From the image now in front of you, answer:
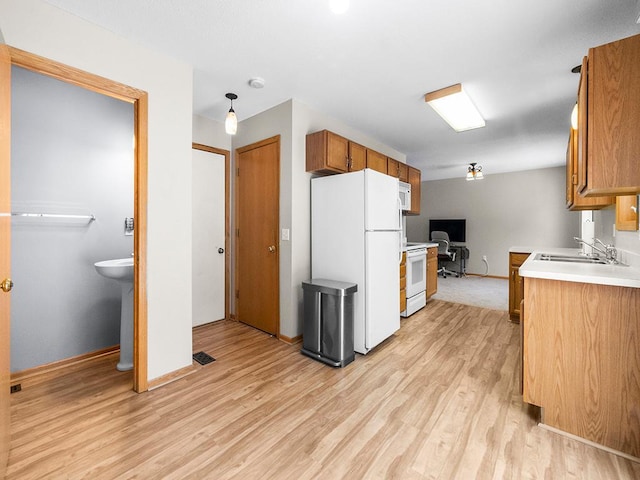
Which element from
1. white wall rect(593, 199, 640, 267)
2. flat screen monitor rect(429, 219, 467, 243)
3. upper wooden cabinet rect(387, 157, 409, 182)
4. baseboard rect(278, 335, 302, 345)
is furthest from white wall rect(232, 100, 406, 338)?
flat screen monitor rect(429, 219, 467, 243)

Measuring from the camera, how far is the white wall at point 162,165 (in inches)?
74.2

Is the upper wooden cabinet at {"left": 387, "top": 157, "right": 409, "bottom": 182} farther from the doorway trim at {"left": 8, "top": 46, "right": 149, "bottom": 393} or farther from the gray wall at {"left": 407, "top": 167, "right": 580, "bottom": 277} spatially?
the gray wall at {"left": 407, "top": 167, "right": 580, "bottom": 277}

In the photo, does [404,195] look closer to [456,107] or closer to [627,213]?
[456,107]

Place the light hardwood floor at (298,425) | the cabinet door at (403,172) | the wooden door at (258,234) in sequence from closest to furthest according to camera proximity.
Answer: the light hardwood floor at (298,425) → the wooden door at (258,234) → the cabinet door at (403,172)

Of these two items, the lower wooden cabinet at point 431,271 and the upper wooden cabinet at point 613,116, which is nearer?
the upper wooden cabinet at point 613,116

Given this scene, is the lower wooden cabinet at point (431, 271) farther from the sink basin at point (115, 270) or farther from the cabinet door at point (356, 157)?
the sink basin at point (115, 270)

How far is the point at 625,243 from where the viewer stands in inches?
88.9

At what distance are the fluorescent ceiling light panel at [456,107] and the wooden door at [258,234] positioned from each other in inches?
64.9

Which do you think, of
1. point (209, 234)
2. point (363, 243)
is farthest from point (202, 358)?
point (363, 243)

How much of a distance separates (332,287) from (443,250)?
5470 millimetres

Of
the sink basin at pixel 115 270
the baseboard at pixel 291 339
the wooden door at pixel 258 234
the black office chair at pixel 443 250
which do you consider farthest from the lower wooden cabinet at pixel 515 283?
the sink basin at pixel 115 270

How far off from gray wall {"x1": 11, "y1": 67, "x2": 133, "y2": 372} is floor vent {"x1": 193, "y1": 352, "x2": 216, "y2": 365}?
32.6 inches

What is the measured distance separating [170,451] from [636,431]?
245 cm

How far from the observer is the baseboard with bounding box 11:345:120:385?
2191mm
